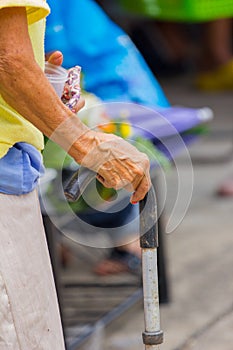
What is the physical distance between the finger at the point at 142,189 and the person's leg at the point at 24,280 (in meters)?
0.24

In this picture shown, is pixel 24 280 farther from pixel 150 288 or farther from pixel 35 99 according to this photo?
pixel 35 99

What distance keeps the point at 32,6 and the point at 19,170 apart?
372 millimetres

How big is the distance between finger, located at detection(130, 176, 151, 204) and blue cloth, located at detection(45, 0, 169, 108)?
1.76 m

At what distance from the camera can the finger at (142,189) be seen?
1982 millimetres

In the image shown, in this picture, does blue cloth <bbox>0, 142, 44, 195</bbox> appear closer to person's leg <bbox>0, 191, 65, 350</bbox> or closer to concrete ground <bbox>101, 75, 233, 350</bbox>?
person's leg <bbox>0, 191, 65, 350</bbox>

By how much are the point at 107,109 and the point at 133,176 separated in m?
1.63

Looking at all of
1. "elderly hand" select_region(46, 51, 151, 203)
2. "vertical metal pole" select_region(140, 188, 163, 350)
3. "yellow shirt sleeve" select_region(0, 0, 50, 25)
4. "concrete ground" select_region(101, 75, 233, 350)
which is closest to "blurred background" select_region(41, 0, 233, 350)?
"concrete ground" select_region(101, 75, 233, 350)

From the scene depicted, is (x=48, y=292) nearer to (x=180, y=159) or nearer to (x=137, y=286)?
(x=137, y=286)

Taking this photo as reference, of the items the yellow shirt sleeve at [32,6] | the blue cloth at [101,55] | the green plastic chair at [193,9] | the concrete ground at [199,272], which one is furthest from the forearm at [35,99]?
the green plastic chair at [193,9]

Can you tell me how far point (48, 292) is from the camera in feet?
6.77

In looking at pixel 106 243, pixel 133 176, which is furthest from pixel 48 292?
pixel 106 243

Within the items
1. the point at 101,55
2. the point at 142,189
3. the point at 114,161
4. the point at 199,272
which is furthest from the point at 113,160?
the point at 199,272

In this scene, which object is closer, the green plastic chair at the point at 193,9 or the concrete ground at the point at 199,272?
the concrete ground at the point at 199,272

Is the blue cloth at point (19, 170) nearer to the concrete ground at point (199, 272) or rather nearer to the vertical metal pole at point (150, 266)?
the vertical metal pole at point (150, 266)
